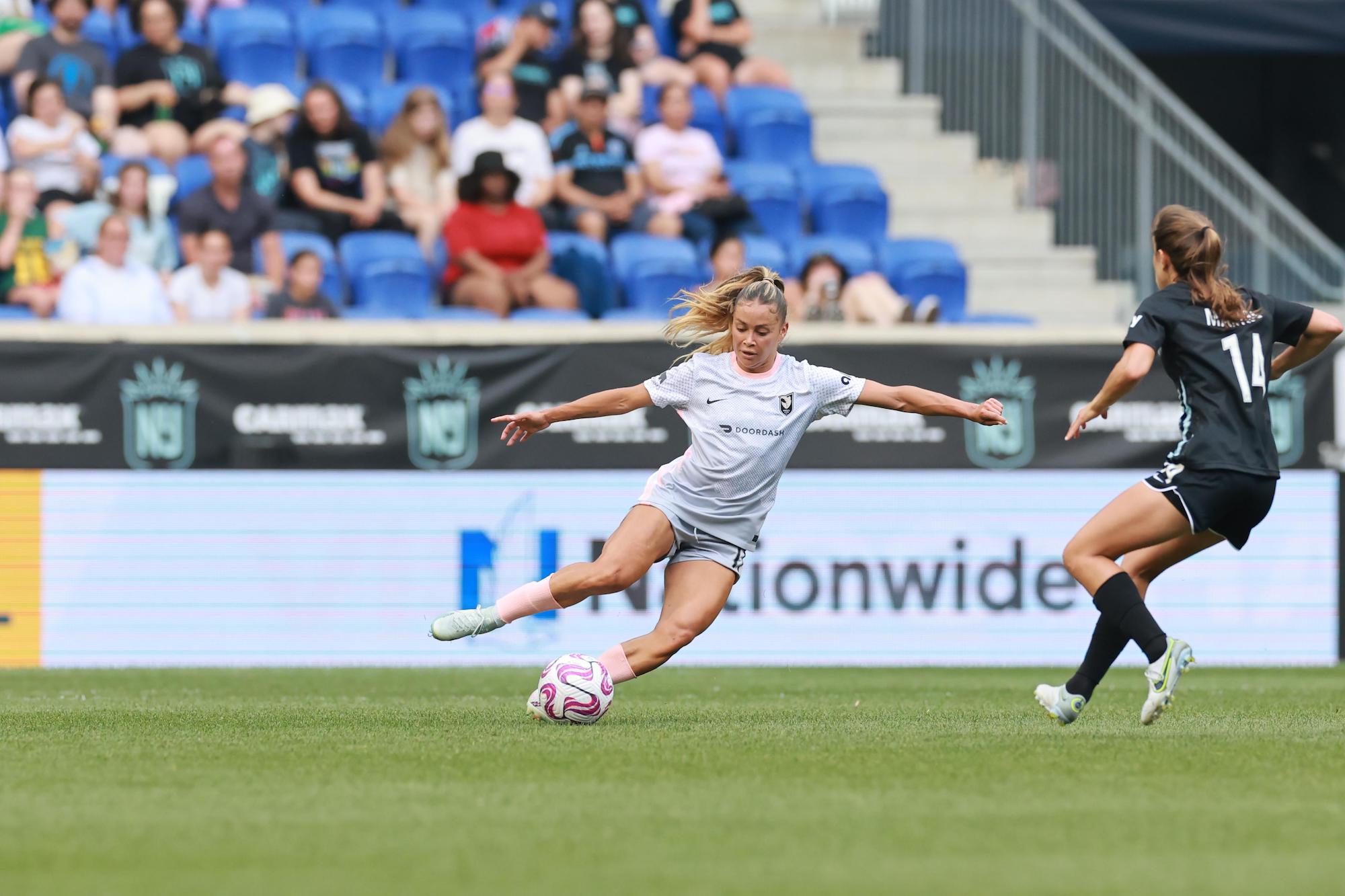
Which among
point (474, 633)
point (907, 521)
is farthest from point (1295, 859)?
point (907, 521)

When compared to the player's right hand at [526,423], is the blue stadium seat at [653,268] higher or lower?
higher

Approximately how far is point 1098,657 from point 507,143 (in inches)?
350

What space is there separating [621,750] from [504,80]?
9497mm

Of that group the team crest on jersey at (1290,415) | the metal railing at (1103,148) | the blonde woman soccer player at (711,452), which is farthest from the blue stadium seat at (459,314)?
the blonde woman soccer player at (711,452)

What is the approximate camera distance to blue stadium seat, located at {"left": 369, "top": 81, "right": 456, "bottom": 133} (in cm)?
1541

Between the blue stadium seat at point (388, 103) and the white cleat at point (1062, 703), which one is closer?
the white cleat at point (1062, 703)

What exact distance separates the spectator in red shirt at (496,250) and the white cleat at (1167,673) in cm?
776

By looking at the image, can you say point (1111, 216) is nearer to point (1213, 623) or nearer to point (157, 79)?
point (1213, 623)

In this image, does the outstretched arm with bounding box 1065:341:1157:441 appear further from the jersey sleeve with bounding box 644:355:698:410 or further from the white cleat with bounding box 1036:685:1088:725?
the jersey sleeve with bounding box 644:355:698:410

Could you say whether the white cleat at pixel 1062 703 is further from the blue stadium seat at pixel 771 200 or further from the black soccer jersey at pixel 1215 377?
the blue stadium seat at pixel 771 200

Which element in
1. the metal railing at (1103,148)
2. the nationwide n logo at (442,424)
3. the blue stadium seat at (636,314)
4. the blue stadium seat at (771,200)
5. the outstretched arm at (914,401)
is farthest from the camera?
the blue stadium seat at (771,200)

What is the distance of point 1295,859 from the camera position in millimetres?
4434

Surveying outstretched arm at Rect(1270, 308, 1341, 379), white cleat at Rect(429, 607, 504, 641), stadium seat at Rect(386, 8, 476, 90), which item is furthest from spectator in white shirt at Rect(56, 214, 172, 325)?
outstretched arm at Rect(1270, 308, 1341, 379)

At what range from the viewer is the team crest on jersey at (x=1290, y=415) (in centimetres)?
1317
